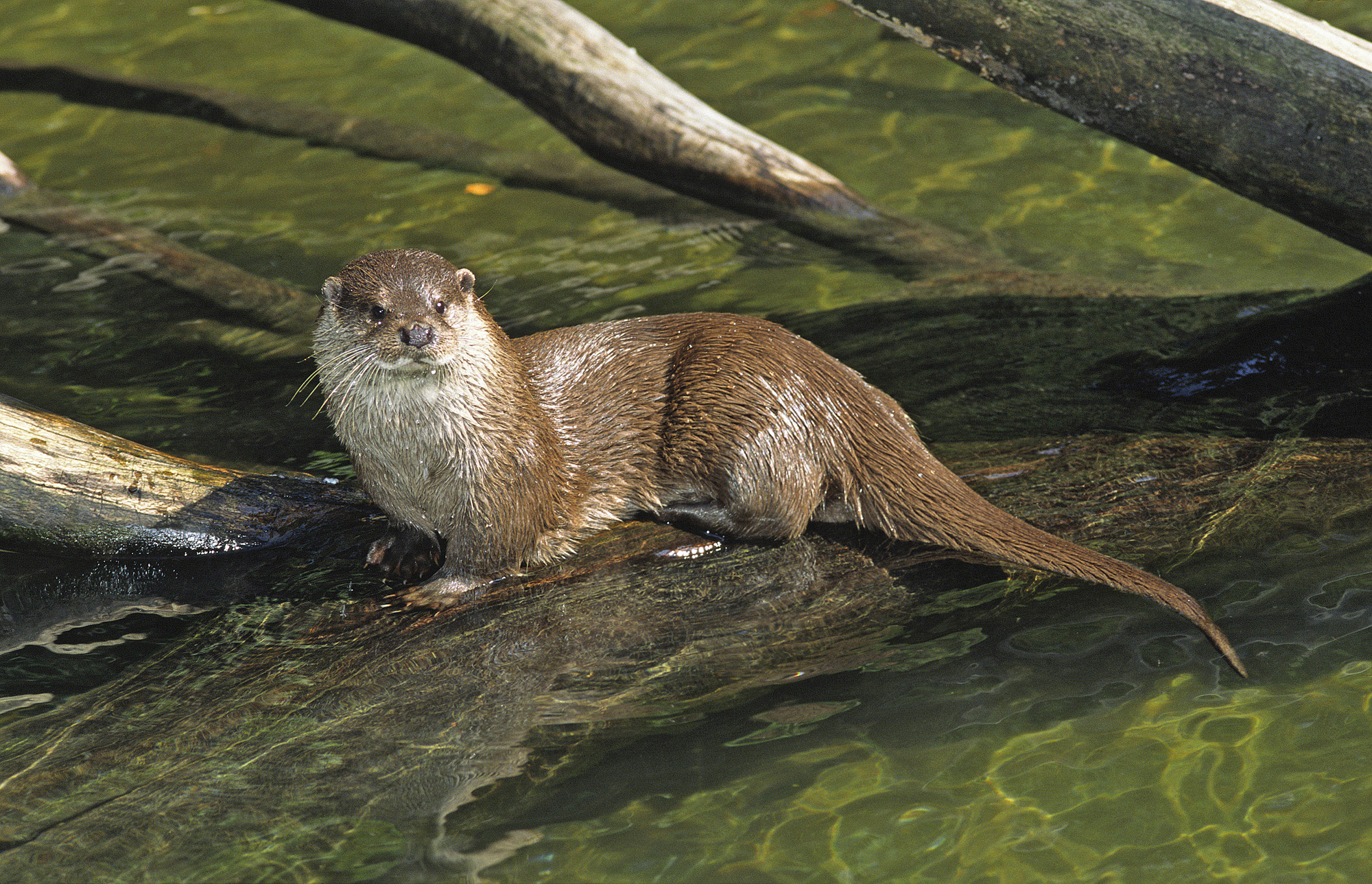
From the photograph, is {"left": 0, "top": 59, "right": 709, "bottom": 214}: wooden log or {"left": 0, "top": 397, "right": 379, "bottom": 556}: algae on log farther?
{"left": 0, "top": 59, "right": 709, "bottom": 214}: wooden log

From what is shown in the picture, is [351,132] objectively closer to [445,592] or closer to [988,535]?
[445,592]

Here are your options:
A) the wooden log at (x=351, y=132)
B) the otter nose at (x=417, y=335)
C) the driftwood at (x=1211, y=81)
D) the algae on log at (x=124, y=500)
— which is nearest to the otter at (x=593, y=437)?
the otter nose at (x=417, y=335)

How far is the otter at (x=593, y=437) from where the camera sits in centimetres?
224

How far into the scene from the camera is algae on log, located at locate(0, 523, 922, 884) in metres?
1.86

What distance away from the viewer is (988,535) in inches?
87.7

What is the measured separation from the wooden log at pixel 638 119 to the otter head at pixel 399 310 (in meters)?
1.89

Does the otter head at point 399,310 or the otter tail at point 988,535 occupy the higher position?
the otter head at point 399,310

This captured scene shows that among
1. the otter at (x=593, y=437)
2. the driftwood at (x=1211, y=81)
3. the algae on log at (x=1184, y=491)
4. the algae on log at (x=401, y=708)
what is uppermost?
the driftwood at (x=1211, y=81)

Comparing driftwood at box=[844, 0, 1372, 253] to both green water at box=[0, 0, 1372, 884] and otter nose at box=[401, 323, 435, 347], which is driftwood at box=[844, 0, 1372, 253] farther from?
otter nose at box=[401, 323, 435, 347]

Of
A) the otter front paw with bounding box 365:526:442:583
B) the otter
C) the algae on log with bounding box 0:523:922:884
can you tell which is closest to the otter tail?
the otter

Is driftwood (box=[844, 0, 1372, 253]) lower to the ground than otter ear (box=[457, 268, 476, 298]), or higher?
higher

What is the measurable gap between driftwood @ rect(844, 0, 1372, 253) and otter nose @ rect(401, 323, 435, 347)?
1359 millimetres

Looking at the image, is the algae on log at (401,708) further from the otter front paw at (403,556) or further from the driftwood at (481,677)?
the otter front paw at (403,556)

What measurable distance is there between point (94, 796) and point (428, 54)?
4.40 m
